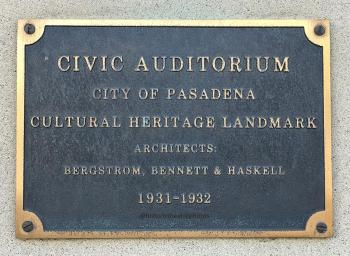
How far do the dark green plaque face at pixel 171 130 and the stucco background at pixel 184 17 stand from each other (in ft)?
0.25

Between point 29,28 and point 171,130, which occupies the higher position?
point 29,28

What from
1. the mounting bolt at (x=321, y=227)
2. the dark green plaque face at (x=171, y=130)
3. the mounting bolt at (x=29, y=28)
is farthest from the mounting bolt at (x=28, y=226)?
the mounting bolt at (x=321, y=227)

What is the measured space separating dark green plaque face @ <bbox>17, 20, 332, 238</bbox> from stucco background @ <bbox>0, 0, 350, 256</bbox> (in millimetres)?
Answer: 77

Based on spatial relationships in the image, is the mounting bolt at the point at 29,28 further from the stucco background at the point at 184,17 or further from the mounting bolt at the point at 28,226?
the mounting bolt at the point at 28,226

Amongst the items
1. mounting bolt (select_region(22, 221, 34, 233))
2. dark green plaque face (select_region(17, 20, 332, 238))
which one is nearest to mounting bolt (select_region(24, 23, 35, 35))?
dark green plaque face (select_region(17, 20, 332, 238))

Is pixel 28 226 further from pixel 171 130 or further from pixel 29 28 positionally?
pixel 29 28

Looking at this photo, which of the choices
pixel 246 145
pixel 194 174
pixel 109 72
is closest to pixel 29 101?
pixel 109 72

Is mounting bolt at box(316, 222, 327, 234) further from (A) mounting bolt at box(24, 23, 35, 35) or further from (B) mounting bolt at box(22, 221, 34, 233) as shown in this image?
(A) mounting bolt at box(24, 23, 35, 35)

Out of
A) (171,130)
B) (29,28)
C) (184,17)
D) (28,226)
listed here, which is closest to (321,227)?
(171,130)

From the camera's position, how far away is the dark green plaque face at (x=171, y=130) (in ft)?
9.78

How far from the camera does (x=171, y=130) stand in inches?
118

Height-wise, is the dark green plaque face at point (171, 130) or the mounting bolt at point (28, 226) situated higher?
the dark green plaque face at point (171, 130)

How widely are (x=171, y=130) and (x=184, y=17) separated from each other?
2.11 feet

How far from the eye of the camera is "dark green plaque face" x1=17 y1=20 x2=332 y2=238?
298 centimetres
